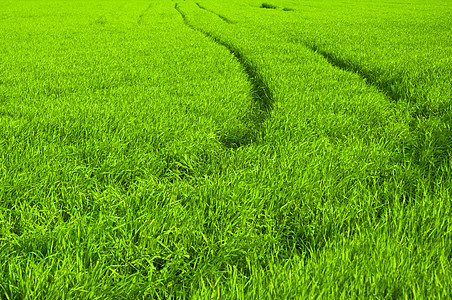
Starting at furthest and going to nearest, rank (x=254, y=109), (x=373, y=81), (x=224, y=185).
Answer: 1. (x=373, y=81)
2. (x=254, y=109)
3. (x=224, y=185)

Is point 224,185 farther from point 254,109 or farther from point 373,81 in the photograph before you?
point 373,81

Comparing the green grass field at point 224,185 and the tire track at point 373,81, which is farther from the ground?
the tire track at point 373,81

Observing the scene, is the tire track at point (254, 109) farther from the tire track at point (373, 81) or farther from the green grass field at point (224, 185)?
the tire track at point (373, 81)

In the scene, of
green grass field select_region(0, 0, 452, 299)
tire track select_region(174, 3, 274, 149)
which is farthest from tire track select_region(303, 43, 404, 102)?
tire track select_region(174, 3, 274, 149)

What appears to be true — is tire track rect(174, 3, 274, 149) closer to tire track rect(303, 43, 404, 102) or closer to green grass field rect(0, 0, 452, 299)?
green grass field rect(0, 0, 452, 299)

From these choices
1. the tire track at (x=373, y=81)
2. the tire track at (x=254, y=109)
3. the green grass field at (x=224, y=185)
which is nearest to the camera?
the green grass field at (x=224, y=185)

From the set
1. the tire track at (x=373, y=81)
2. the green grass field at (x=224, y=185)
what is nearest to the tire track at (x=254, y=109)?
the green grass field at (x=224, y=185)

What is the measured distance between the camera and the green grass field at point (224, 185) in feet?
4.68

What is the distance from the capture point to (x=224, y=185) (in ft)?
6.93

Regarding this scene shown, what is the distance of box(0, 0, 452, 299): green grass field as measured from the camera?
1.43m

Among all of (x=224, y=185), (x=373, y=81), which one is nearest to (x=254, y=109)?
(x=373, y=81)

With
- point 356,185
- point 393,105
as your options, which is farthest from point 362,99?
point 356,185

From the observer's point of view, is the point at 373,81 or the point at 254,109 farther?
the point at 373,81

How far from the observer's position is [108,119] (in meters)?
3.48
